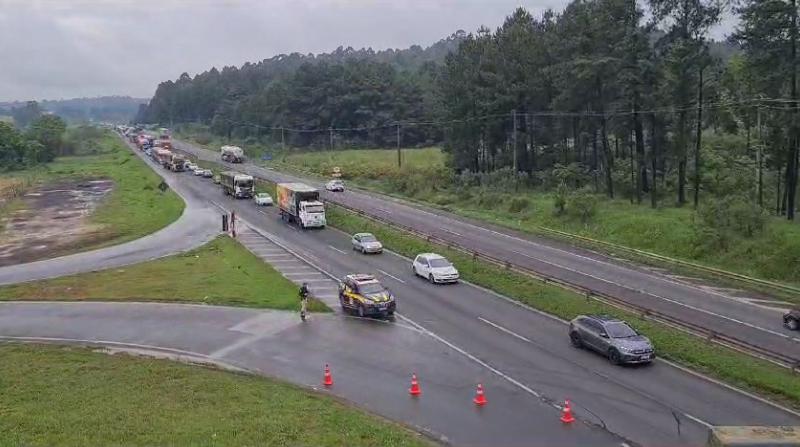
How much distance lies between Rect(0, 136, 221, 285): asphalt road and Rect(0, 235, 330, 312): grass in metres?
2.35

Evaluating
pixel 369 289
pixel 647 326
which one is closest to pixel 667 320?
pixel 647 326

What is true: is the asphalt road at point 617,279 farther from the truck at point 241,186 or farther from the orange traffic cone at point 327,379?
the truck at point 241,186

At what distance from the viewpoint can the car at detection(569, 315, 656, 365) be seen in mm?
25938

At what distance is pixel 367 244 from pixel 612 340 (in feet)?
83.7

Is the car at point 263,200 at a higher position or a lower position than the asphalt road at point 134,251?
higher

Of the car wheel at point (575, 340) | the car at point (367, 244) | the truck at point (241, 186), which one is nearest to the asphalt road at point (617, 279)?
the car at point (367, 244)

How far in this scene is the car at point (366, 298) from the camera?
33.5m

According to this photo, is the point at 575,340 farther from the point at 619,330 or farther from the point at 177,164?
the point at 177,164

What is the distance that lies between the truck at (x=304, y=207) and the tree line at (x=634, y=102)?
64.3ft

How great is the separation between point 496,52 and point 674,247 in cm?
4070

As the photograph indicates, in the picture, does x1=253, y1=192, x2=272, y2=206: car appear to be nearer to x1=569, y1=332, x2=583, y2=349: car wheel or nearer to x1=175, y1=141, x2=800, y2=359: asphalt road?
x1=175, y1=141, x2=800, y2=359: asphalt road

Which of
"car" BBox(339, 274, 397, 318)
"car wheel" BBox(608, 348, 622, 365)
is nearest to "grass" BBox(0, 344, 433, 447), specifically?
"car" BBox(339, 274, 397, 318)

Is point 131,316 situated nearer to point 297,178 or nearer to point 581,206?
point 581,206

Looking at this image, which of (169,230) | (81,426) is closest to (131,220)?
(169,230)
